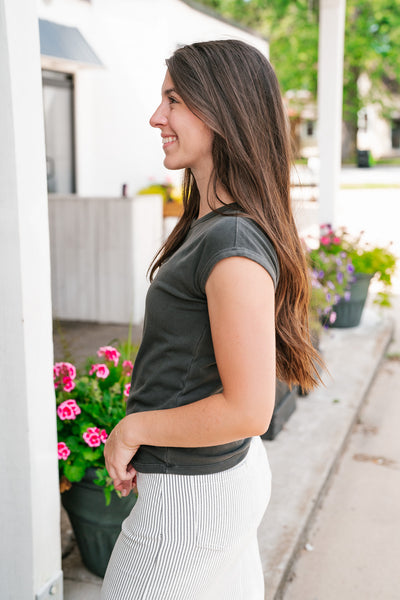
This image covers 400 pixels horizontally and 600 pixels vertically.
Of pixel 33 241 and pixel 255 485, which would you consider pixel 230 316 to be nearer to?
pixel 255 485

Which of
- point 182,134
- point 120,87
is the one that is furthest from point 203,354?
point 120,87

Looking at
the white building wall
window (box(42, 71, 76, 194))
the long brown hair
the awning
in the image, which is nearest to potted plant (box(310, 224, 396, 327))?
the awning

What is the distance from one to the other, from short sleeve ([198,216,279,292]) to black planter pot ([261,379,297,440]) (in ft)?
9.04

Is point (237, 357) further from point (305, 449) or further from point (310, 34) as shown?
point (310, 34)

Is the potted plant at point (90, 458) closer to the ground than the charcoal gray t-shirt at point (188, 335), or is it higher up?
closer to the ground

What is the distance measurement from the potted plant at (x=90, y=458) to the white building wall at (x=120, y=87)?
18.3ft

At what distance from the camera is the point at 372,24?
26.0 meters

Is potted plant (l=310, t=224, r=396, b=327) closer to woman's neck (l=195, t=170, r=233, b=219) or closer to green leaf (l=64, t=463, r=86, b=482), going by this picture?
green leaf (l=64, t=463, r=86, b=482)

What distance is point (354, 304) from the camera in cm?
618

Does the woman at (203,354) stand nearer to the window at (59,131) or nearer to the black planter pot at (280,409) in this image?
the black planter pot at (280,409)

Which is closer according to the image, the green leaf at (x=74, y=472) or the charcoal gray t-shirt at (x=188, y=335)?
the charcoal gray t-shirt at (x=188, y=335)

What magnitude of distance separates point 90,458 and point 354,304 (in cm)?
423

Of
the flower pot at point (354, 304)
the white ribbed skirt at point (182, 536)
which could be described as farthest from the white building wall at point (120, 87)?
the white ribbed skirt at point (182, 536)

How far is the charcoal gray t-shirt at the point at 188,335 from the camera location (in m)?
1.19
